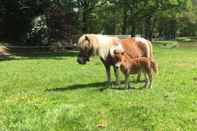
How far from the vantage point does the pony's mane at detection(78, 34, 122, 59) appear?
13.5 m

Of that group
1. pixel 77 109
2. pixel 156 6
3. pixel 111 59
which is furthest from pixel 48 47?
pixel 77 109

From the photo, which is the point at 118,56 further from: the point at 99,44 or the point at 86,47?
the point at 86,47

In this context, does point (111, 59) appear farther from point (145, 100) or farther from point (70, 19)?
point (70, 19)

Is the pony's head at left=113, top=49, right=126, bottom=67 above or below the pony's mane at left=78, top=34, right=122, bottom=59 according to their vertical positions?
below

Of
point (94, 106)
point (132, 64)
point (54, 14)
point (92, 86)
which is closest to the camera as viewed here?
point (94, 106)

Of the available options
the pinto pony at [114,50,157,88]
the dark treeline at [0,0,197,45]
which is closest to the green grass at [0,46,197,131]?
the pinto pony at [114,50,157,88]

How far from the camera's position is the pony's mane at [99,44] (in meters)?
13.5

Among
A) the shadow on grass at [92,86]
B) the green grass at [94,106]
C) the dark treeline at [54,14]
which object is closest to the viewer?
the green grass at [94,106]

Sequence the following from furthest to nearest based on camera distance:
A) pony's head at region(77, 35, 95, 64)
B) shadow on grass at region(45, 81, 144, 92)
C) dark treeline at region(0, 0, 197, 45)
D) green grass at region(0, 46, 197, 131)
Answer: dark treeline at region(0, 0, 197, 45), shadow on grass at region(45, 81, 144, 92), pony's head at region(77, 35, 95, 64), green grass at region(0, 46, 197, 131)

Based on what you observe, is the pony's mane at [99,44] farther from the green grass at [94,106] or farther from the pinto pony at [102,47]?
the green grass at [94,106]

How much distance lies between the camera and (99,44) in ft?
44.8

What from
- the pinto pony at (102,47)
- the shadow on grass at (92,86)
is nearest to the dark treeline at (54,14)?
the shadow on grass at (92,86)

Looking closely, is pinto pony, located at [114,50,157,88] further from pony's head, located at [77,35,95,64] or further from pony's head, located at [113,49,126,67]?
pony's head, located at [77,35,95,64]

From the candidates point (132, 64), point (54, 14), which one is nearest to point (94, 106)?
point (132, 64)
